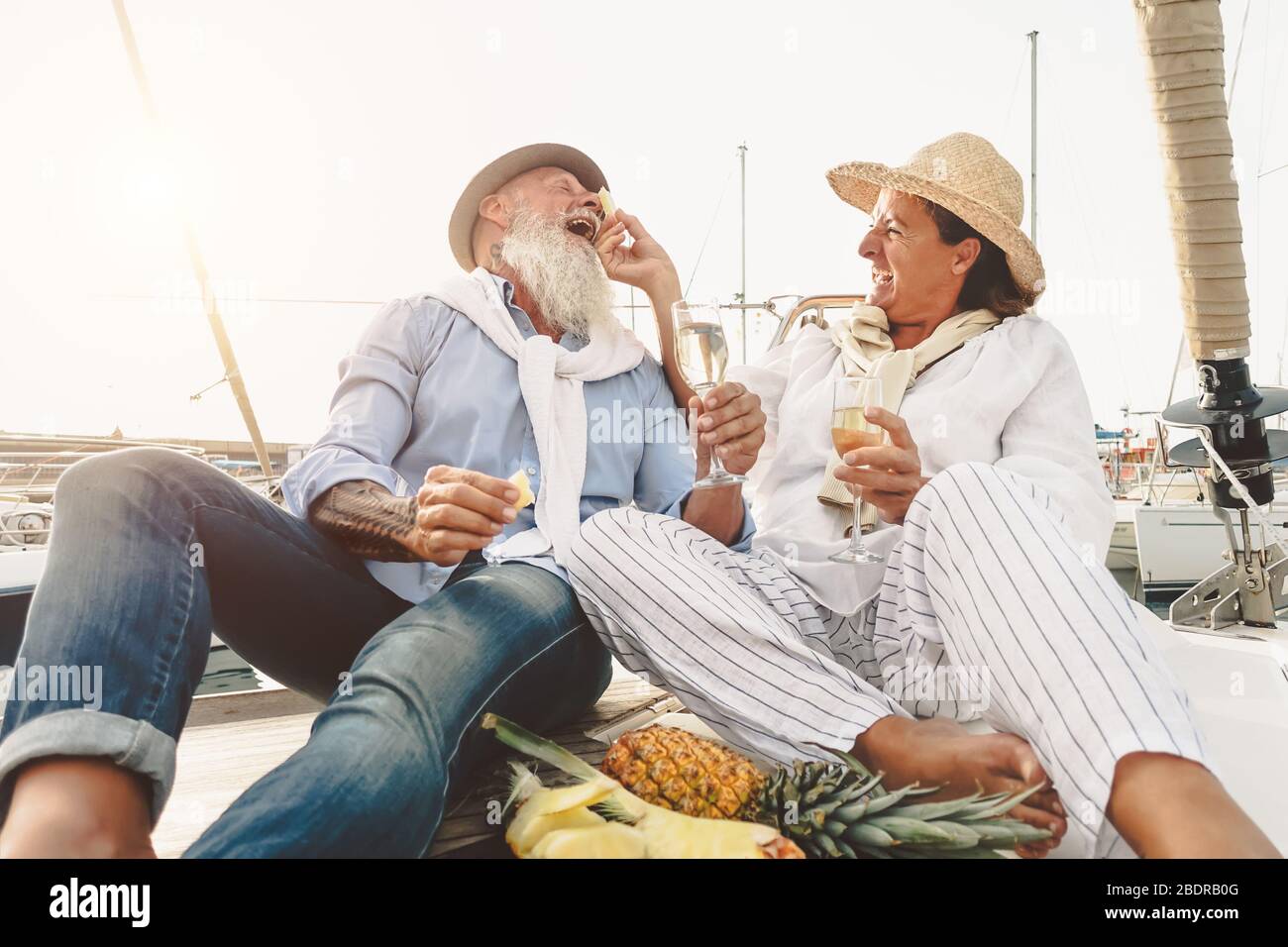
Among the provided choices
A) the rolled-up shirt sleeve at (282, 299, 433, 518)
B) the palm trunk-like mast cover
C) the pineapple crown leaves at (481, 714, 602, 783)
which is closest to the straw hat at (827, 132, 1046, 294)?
the rolled-up shirt sleeve at (282, 299, 433, 518)

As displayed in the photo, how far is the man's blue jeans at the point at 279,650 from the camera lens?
110 cm

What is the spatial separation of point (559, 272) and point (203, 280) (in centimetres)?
1141

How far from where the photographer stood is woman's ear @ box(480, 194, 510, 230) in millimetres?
2982

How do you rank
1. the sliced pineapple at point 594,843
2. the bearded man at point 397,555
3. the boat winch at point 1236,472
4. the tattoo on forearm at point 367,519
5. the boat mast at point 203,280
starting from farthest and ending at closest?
the boat mast at point 203,280
the boat winch at point 1236,472
the tattoo on forearm at point 367,519
the sliced pineapple at point 594,843
the bearded man at point 397,555

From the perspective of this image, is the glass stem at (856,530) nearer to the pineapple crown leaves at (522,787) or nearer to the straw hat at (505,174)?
the pineapple crown leaves at (522,787)

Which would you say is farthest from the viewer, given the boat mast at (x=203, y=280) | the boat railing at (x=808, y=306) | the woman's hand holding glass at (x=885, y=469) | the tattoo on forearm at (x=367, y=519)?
the boat mast at (x=203, y=280)

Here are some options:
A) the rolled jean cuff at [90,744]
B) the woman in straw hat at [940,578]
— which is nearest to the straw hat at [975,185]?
the woman in straw hat at [940,578]

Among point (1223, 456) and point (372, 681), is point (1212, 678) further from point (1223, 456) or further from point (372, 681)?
point (372, 681)

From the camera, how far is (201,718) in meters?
2.88

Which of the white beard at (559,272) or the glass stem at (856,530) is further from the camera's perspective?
the white beard at (559,272)

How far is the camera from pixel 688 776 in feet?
4.93

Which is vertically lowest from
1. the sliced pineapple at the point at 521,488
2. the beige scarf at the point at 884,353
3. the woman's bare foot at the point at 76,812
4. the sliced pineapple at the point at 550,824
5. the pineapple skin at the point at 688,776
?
the pineapple skin at the point at 688,776

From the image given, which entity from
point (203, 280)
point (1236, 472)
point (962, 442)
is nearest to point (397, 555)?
point (962, 442)

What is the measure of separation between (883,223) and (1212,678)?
2.00 m
